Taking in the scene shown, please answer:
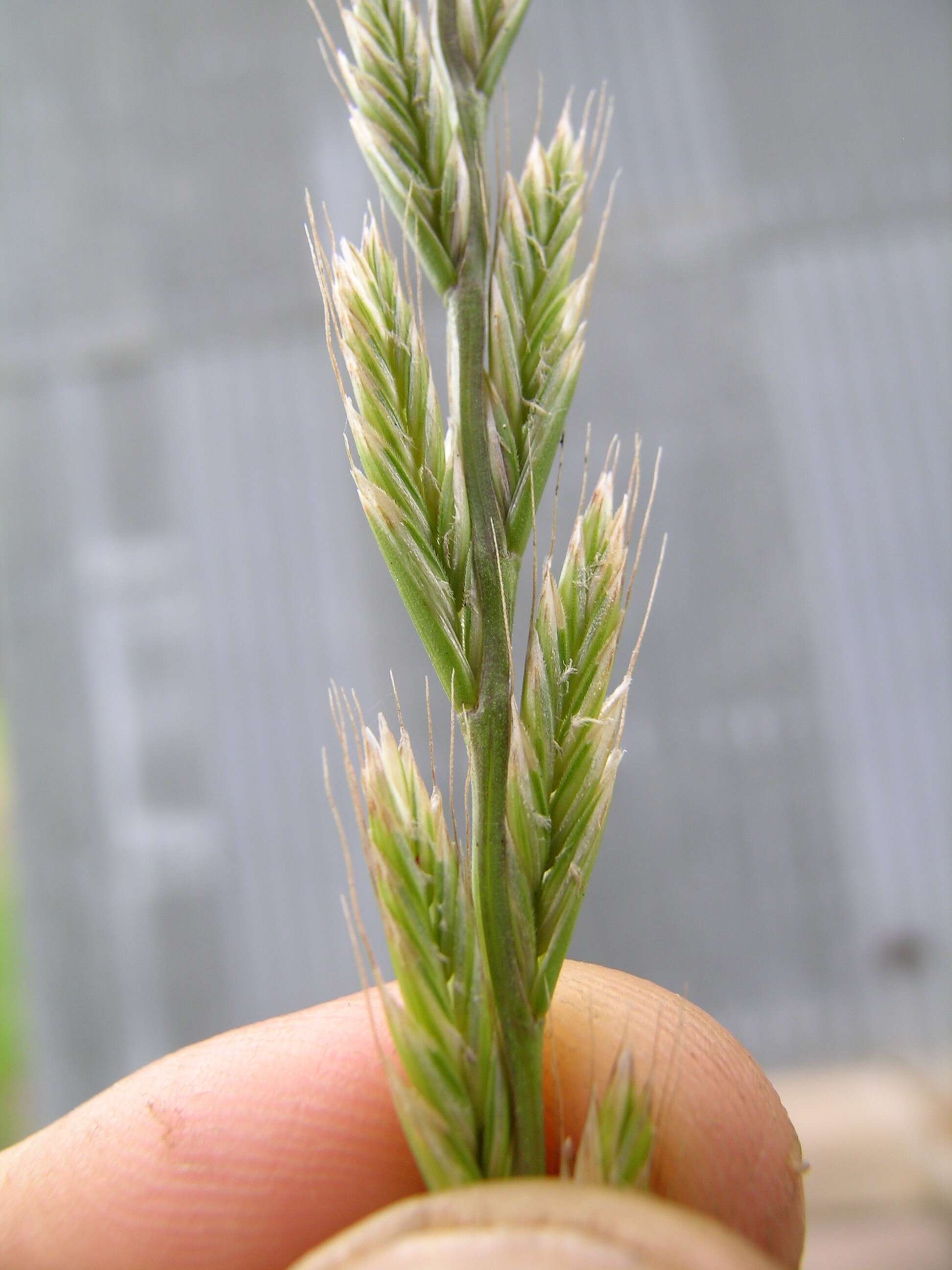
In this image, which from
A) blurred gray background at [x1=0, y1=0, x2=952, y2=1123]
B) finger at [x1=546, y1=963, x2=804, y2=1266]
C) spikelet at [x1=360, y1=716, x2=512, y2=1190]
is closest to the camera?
spikelet at [x1=360, y1=716, x2=512, y2=1190]

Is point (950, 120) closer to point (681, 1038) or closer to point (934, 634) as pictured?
point (934, 634)

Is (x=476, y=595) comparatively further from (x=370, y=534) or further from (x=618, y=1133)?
(x=370, y=534)

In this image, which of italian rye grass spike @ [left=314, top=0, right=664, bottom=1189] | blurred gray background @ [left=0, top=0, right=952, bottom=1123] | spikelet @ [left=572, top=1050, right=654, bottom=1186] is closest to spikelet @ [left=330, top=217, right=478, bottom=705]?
italian rye grass spike @ [left=314, top=0, right=664, bottom=1189]

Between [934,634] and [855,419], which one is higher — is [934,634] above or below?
below

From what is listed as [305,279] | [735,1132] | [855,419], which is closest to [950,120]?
[855,419]

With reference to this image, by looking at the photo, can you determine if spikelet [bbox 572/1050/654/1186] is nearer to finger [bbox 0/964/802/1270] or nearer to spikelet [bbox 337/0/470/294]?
finger [bbox 0/964/802/1270]

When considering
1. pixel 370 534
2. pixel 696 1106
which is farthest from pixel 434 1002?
pixel 370 534

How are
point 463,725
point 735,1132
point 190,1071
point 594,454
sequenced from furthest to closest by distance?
point 594,454
point 190,1071
point 735,1132
point 463,725
